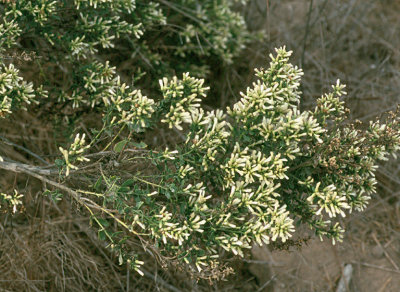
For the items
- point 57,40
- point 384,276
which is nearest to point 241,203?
point 57,40

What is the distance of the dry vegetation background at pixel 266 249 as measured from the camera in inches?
128

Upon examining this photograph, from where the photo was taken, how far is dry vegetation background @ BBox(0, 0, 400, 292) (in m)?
3.26

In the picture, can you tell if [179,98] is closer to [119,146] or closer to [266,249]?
[119,146]

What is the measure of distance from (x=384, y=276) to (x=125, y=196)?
7.93ft

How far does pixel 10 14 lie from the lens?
302 centimetres

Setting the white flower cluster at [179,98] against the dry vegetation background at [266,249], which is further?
the dry vegetation background at [266,249]

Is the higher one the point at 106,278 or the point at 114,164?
the point at 114,164

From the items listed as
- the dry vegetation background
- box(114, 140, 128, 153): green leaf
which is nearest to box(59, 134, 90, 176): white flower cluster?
box(114, 140, 128, 153): green leaf

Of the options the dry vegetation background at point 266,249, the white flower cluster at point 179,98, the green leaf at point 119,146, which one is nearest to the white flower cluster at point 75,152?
the green leaf at point 119,146

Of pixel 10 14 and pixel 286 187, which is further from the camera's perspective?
pixel 10 14

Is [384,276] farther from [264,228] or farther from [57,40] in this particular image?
[57,40]

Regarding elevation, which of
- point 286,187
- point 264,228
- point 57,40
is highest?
point 57,40

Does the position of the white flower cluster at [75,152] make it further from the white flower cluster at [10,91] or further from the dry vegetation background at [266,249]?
the dry vegetation background at [266,249]

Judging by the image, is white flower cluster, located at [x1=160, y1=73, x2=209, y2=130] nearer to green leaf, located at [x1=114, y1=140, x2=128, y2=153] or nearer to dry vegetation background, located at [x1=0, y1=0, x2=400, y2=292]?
green leaf, located at [x1=114, y1=140, x2=128, y2=153]
